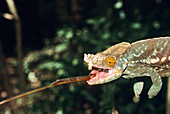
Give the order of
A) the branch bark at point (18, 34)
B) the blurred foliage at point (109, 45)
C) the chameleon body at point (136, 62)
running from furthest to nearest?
the blurred foliage at point (109, 45) < the branch bark at point (18, 34) < the chameleon body at point (136, 62)

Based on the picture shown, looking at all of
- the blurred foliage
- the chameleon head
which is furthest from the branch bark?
the chameleon head

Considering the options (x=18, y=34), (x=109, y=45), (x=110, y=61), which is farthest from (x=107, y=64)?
(x=109, y=45)

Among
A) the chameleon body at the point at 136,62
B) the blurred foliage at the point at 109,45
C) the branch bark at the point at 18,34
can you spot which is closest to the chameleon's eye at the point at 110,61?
the chameleon body at the point at 136,62

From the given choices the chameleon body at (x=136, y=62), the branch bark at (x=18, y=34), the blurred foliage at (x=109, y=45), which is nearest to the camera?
the chameleon body at (x=136, y=62)

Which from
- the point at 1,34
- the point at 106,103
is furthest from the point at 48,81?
the point at 1,34

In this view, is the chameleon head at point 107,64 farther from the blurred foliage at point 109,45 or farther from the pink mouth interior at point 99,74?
the blurred foliage at point 109,45

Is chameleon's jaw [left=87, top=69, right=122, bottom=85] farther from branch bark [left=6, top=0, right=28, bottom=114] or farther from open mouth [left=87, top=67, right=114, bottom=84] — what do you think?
branch bark [left=6, top=0, right=28, bottom=114]

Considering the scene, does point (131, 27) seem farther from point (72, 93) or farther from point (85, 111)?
point (85, 111)

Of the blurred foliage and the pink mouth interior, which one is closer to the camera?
the pink mouth interior

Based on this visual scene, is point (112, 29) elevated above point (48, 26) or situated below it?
below
